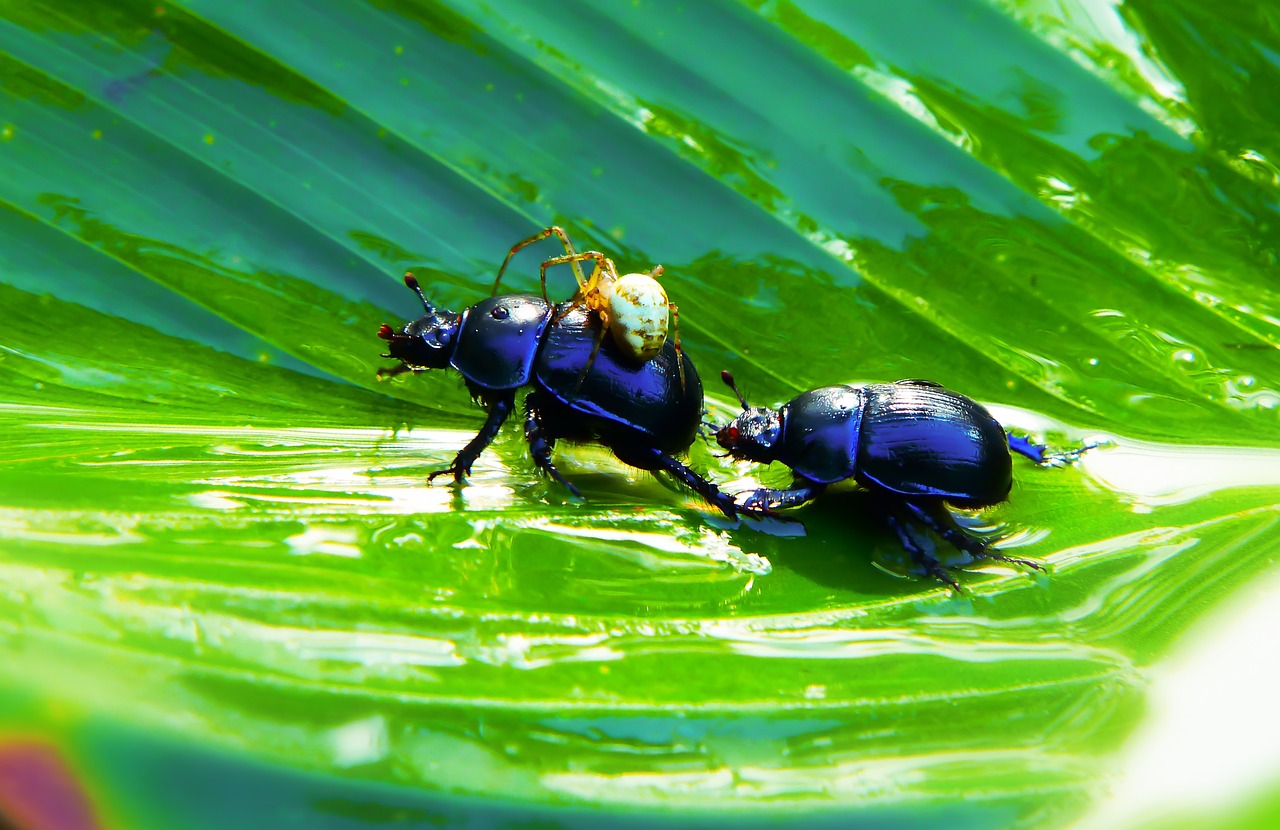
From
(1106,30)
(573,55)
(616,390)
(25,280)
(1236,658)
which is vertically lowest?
(25,280)

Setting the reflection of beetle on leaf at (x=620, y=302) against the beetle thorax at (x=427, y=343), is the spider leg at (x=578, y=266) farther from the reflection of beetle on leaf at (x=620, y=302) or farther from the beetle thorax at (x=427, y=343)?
the beetle thorax at (x=427, y=343)

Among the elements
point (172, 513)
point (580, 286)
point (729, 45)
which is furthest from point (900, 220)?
point (172, 513)

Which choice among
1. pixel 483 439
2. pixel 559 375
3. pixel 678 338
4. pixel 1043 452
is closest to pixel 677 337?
pixel 678 338

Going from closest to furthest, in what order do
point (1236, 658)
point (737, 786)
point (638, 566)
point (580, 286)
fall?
point (737, 786) < point (1236, 658) < point (638, 566) < point (580, 286)

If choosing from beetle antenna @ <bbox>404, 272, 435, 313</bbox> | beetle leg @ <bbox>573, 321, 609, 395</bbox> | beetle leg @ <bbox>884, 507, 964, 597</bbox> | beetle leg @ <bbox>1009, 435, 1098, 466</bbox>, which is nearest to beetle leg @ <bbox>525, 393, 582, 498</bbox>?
beetle leg @ <bbox>573, 321, 609, 395</bbox>

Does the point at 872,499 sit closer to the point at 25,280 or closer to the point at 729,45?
the point at 729,45
